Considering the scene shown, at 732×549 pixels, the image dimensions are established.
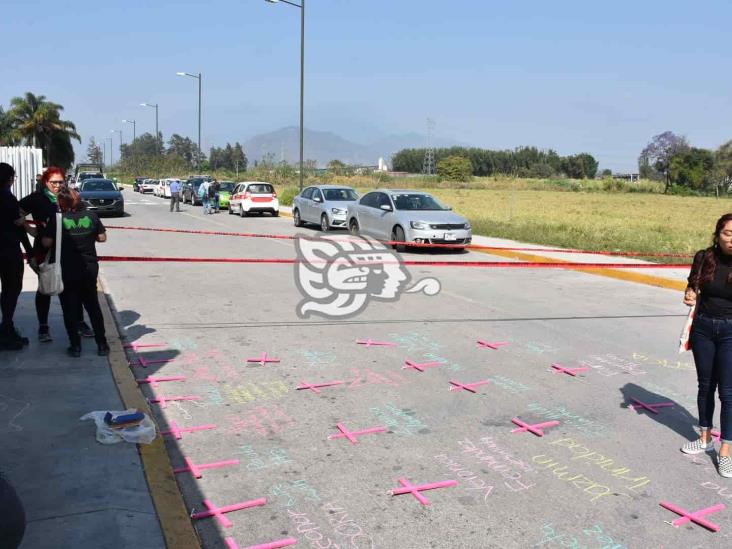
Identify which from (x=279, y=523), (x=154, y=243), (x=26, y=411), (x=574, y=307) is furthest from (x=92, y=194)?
(x=279, y=523)

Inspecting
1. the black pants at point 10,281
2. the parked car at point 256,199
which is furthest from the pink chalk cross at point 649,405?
the parked car at point 256,199

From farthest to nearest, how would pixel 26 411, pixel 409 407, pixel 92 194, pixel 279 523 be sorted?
pixel 92 194 → pixel 409 407 → pixel 26 411 → pixel 279 523

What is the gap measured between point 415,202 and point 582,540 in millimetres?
14372

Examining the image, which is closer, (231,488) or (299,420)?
(231,488)

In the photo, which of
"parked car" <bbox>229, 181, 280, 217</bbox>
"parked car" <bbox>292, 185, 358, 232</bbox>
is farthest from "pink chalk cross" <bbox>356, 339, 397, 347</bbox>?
"parked car" <bbox>229, 181, 280, 217</bbox>

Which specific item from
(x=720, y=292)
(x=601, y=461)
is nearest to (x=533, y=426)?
(x=601, y=461)

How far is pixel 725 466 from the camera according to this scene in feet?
14.4

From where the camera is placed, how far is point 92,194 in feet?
88.0

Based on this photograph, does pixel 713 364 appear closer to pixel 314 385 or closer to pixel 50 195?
pixel 314 385

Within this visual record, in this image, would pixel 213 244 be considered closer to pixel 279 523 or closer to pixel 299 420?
pixel 299 420

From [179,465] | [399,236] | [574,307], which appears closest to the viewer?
[179,465]

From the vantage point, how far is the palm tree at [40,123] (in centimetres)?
7644

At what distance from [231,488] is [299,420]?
1.16 metres

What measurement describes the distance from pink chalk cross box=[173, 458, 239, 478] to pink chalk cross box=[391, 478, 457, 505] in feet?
3.41
